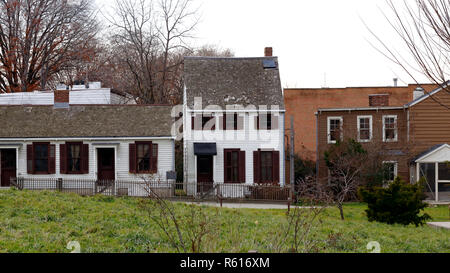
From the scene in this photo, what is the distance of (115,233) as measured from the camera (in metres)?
11.0

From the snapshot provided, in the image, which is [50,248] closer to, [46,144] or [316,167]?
[46,144]

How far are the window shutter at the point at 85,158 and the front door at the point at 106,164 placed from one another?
0.77 m

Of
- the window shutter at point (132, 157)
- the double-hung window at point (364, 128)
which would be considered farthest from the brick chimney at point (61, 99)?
the double-hung window at point (364, 128)

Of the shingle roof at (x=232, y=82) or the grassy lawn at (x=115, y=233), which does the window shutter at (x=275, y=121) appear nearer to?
the shingle roof at (x=232, y=82)

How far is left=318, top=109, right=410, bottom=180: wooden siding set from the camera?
92.6ft

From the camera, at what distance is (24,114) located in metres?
29.4

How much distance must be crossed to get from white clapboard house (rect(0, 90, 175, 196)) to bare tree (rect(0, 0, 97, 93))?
16.5 meters

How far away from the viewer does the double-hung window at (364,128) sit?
29.0 meters

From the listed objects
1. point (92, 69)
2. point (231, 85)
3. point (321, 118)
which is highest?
point (92, 69)

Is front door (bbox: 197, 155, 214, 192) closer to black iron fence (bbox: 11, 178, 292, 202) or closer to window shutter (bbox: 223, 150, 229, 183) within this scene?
window shutter (bbox: 223, 150, 229, 183)

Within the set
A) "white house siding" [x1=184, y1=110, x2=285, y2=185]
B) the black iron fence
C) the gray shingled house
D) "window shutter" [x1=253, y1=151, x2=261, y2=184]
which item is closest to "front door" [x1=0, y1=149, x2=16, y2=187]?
the gray shingled house
